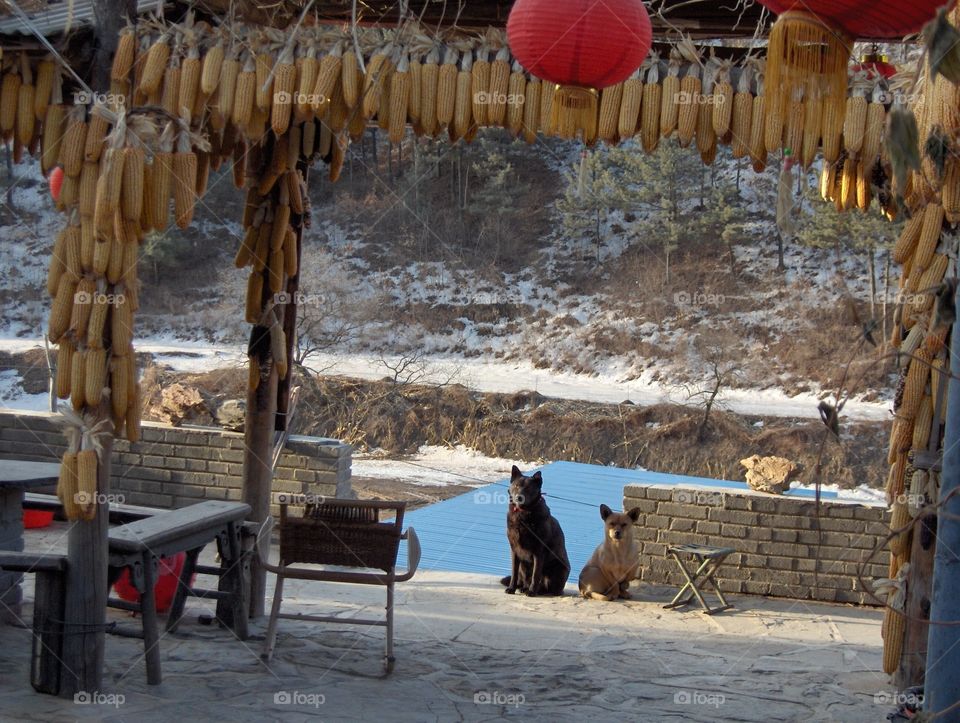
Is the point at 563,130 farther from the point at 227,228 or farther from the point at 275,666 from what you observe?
the point at 227,228

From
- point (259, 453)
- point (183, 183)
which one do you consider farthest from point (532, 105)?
point (259, 453)

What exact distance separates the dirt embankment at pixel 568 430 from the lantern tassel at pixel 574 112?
14.6m

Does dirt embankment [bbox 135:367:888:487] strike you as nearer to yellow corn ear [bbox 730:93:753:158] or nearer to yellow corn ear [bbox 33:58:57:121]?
yellow corn ear [bbox 33:58:57:121]

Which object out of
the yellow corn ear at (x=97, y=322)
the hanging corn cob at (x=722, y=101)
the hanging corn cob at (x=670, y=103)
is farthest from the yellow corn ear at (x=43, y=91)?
the hanging corn cob at (x=722, y=101)

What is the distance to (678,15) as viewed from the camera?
5.79 metres

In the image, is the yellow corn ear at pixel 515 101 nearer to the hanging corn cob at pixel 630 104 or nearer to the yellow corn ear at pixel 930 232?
the hanging corn cob at pixel 630 104

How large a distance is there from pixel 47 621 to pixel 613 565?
4059mm

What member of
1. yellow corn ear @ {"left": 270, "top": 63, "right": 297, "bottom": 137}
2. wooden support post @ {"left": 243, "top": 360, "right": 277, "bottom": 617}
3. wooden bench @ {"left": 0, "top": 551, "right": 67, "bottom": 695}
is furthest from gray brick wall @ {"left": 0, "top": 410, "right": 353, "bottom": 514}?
yellow corn ear @ {"left": 270, "top": 63, "right": 297, "bottom": 137}

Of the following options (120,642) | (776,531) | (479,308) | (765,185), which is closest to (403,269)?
(479,308)

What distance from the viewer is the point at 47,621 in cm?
459

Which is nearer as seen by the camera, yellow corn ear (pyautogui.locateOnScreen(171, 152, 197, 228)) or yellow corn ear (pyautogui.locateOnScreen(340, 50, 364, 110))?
yellow corn ear (pyautogui.locateOnScreen(171, 152, 197, 228))

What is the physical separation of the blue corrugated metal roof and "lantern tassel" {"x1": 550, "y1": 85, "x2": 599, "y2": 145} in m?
4.62

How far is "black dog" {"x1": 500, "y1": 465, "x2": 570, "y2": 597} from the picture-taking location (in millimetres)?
7484

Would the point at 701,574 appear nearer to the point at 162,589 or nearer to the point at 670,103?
the point at 162,589
